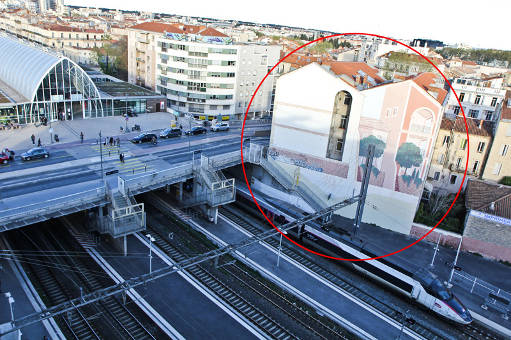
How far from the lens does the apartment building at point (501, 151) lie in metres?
37.2

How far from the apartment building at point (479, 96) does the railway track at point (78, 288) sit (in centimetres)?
4594

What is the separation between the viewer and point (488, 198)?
1283 inches

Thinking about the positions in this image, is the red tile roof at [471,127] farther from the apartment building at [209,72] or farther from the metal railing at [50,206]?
the metal railing at [50,206]

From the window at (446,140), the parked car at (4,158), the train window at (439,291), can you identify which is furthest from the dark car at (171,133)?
the train window at (439,291)

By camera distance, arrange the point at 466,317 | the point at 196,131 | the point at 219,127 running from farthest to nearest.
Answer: the point at 219,127 < the point at 196,131 < the point at 466,317

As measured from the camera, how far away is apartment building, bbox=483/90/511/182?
37219mm

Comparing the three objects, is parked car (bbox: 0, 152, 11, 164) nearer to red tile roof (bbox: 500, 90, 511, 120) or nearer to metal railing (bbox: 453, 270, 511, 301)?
metal railing (bbox: 453, 270, 511, 301)

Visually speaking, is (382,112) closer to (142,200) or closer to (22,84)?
(142,200)

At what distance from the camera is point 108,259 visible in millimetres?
25516

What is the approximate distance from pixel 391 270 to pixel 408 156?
33.9ft

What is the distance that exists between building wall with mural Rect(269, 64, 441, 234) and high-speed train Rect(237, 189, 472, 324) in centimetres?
531

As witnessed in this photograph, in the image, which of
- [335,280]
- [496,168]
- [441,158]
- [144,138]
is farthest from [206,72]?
[335,280]

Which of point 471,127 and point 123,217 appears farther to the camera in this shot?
point 471,127

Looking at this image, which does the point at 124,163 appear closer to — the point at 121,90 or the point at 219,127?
the point at 219,127
